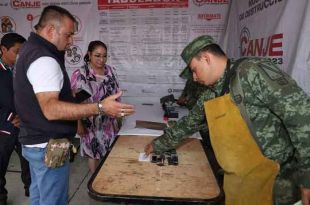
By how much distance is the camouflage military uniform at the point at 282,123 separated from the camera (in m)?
1.21

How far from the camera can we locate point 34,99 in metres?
Result: 1.58

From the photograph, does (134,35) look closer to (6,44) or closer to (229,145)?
(6,44)

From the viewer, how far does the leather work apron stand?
52.6 inches

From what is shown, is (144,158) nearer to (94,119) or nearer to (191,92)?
(94,119)

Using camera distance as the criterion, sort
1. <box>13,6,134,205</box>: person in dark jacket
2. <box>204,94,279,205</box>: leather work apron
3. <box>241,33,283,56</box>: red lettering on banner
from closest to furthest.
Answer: <box>204,94,279,205</box>: leather work apron, <box>13,6,134,205</box>: person in dark jacket, <box>241,33,283,56</box>: red lettering on banner

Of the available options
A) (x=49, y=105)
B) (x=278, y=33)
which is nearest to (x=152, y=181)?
(x=49, y=105)

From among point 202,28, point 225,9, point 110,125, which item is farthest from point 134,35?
point 110,125

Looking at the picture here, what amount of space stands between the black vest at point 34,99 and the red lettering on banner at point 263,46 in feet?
5.47

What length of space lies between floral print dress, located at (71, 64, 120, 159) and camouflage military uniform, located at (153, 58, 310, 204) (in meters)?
1.46

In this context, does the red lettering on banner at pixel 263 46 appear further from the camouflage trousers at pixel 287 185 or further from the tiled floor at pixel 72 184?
the tiled floor at pixel 72 184

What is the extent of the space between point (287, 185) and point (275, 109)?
415 millimetres

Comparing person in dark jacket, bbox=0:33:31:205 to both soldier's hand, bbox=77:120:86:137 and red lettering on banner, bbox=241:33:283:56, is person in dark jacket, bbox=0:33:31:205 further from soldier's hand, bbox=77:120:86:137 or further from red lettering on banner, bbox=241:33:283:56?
red lettering on banner, bbox=241:33:283:56

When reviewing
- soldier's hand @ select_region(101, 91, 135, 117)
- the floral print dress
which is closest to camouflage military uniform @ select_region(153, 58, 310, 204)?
soldier's hand @ select_region(101, 91, 135, 117)

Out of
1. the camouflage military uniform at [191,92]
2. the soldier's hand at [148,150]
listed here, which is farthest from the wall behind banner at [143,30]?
the soldier's hand at [148,150]
